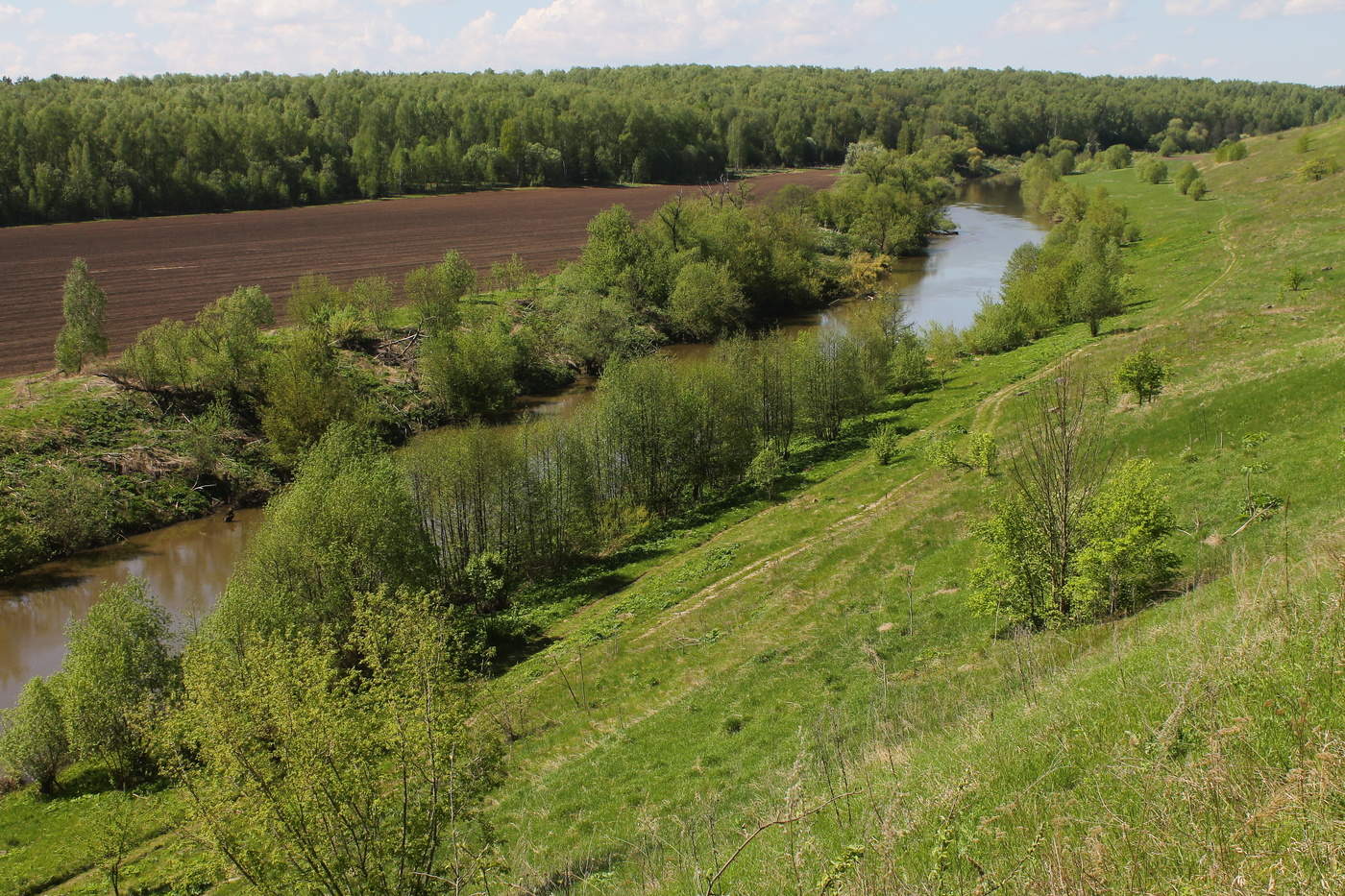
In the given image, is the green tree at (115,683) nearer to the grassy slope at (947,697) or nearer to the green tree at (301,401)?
the grassy slope at (947,697)

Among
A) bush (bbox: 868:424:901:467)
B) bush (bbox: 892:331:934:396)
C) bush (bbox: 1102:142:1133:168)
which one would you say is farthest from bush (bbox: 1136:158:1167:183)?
bush (bbox: 868:424:901:467)

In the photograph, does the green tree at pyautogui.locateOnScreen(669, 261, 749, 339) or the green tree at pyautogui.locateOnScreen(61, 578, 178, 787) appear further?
the green tree at pyautogui.locateOnScreen(669, 261, 749, 339)

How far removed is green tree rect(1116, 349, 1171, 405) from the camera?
2706 centimetres

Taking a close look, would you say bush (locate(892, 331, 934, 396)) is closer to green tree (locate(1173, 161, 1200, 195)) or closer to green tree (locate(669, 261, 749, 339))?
green tree (locate(669, 261, 749, 339))

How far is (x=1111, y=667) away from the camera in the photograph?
1061 centimetres

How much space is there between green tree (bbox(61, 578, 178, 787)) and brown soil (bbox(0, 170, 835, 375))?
1402 inches

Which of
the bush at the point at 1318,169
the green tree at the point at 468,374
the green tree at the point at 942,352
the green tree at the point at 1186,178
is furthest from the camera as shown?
the green tree at the point at 1186,178

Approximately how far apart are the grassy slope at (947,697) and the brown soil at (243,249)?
46698 mm

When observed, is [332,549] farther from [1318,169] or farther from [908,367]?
[1318,169]

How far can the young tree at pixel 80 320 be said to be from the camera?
44562 millimetres

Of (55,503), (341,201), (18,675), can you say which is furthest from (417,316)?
(341,201)

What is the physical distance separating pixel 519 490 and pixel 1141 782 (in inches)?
1088

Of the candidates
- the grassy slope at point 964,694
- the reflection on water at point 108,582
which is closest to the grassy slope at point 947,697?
the grassy slope at point 964,694

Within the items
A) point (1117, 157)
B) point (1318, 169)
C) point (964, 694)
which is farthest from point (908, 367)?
point (1117, 157)
